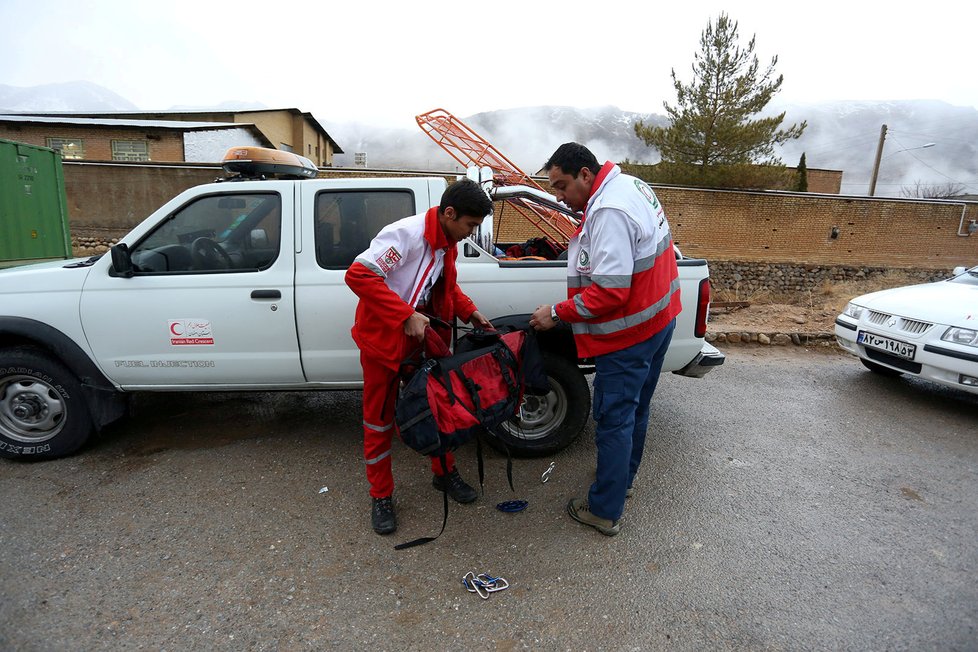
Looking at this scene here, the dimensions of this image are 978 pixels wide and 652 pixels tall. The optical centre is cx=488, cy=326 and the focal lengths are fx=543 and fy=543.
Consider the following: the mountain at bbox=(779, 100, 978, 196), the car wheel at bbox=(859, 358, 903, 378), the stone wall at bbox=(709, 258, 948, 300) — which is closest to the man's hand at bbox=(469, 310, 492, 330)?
the car wheel at bbox=(859, 358, 903, 378)

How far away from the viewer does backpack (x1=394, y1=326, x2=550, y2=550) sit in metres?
2.58

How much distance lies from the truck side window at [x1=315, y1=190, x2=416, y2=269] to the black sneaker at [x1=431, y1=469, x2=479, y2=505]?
1.47 metres

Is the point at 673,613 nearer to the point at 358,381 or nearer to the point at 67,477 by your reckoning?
the point at 358,381

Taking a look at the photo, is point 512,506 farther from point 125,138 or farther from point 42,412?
point 125,138

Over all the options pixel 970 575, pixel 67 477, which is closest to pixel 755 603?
pixel 970 575

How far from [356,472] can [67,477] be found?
1.76 m

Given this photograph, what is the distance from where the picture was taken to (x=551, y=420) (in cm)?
364

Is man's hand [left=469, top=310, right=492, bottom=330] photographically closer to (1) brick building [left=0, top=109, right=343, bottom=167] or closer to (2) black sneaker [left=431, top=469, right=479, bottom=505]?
(2) black sneaker [left=431, top=469, right=479, bottom=505]

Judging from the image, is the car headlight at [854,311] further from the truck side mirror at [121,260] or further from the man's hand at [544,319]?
the truck side mirror at [121,260]

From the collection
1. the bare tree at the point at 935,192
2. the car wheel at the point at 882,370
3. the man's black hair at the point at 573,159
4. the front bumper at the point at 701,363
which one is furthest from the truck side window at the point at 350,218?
the bare tree at the point at 935,192

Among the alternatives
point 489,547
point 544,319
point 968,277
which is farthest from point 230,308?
point 968,277

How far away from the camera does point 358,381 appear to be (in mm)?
3586

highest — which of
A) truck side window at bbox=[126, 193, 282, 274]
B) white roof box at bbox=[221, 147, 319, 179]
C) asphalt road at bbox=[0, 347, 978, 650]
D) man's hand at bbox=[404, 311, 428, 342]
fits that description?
white roof box at bbox=[221, 147, 319, 179]

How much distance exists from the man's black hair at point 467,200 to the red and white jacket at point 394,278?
145mm
